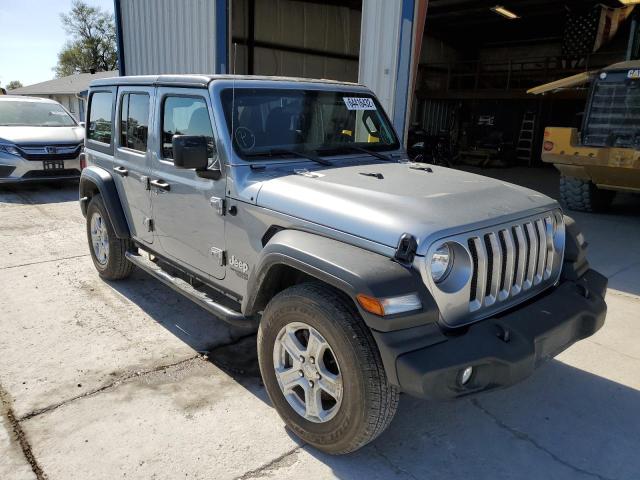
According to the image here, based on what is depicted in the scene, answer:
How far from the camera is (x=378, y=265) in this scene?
2.21m

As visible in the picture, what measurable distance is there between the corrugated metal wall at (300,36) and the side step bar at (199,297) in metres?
10.4

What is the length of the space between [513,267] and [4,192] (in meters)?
9.70

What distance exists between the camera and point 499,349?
221cm

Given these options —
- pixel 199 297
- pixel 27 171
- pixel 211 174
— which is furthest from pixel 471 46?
pixel 199 297

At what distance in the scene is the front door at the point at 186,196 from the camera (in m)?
3.21

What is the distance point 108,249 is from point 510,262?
12.0 feet

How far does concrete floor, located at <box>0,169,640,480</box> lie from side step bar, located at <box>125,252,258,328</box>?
17.8 inches

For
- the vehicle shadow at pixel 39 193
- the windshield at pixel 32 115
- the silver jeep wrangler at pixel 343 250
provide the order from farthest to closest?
the windshield at pixel 32 115 → the vehicle shadow at pixel 39 193 → the silver jeep wrangler at pixel 343 250

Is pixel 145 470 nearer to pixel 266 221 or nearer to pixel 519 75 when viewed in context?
pixel 266 221

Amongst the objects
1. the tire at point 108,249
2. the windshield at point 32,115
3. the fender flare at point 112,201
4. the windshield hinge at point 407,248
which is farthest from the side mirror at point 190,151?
the windshield at point 32,115

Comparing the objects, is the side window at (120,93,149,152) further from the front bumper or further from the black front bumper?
the front bumper

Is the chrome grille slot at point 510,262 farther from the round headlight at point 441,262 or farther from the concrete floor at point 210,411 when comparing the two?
the concrete floor at point 210,411

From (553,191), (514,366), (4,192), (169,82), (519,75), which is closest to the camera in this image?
(514,366)

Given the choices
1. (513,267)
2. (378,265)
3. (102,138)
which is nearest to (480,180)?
(513,267)
